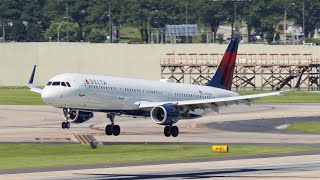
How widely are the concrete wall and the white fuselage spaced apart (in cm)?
9550

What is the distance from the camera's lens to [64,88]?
84688mm

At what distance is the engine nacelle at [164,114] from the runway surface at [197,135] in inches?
53.5

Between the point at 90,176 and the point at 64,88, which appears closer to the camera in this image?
the point at 90,176

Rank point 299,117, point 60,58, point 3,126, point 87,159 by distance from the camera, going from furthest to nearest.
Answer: point 60,58
point 299,117
point 3,126
point 87,159

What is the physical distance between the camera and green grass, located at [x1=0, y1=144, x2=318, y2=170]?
224 ft

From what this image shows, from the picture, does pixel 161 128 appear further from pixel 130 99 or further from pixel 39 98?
pixel 39 98

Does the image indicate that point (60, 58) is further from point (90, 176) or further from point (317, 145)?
point (90, 176)

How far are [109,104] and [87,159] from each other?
17822 mm

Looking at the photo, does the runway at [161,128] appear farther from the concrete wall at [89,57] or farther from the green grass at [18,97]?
the concrete wall at [89,57]

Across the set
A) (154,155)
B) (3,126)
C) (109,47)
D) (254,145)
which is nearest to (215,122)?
(3,126)

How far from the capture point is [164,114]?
293 feet

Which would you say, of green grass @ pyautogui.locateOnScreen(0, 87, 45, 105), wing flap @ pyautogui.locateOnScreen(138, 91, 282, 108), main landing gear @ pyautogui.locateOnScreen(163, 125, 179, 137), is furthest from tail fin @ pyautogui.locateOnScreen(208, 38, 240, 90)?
green grass @ pyautogui.locateOnScreen(0, 87, 45, 105)

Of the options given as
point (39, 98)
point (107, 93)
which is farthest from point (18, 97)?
point (107, 93)

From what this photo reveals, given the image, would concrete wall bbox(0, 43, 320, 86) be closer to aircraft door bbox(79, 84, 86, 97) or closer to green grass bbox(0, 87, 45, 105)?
green grass bbox(0, 87, 45, 105)
